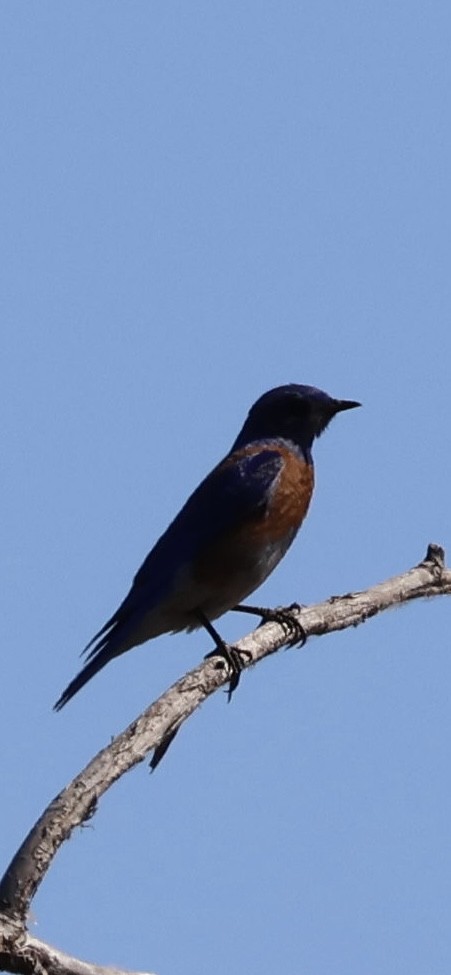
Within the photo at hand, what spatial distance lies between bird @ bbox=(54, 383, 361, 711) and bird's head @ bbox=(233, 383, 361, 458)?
0.39 feet

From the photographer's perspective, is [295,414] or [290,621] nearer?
[290,621]

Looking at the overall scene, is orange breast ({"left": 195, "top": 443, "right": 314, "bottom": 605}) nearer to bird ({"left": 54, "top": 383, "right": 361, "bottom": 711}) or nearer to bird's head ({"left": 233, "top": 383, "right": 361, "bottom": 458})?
bird ({"left": 54, "top": 383, "right": 361, "bottom": 711})

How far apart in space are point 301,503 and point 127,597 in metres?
1.15

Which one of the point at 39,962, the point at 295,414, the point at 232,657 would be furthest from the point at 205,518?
the point at 39,962

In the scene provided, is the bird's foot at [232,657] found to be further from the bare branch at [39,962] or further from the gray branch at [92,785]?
the bare branch at [39,962]

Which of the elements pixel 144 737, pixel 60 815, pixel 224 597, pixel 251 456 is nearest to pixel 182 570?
pixel 224 597

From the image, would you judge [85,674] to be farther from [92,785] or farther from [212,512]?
[92,785]

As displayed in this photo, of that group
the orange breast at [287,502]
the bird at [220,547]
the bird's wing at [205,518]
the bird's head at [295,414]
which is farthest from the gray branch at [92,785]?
the bird's head at [295,414]

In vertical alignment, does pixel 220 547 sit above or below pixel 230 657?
above

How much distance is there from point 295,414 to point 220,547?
3.88 ft

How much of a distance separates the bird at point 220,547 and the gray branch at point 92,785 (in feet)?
2.02

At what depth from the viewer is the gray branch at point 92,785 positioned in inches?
211

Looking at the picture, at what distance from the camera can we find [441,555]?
8.52 m

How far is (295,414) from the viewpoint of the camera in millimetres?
10180
